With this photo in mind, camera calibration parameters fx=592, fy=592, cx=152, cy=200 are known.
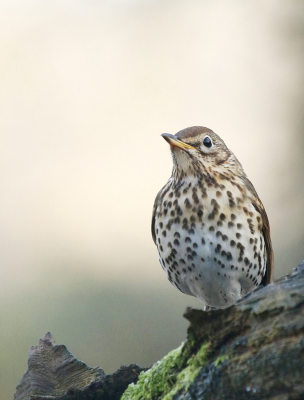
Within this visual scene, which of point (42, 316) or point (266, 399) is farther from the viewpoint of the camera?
point (42, 316)

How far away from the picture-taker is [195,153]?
4.18m

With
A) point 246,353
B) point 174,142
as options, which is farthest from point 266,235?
point 246,353

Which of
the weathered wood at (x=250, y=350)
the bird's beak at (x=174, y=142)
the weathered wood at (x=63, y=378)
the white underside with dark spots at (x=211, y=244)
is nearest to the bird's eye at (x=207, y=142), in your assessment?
the bird's beak at (x=174, y=142)

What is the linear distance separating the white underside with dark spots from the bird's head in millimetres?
117

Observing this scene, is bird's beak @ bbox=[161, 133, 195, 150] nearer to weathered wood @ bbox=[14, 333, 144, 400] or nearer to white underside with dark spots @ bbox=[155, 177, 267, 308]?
white underside with dark spots @ bbox=[155, 177, 267, 308]

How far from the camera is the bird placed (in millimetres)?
3809

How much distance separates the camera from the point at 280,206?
9.70 meters

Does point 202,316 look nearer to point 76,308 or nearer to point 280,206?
point 76,308

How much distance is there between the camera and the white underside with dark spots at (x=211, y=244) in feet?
12.5

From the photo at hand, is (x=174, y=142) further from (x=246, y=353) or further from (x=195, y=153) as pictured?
(x=246, y=353)

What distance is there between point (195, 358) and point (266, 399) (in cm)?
42

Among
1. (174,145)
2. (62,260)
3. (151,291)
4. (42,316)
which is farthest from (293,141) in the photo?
(174,145)

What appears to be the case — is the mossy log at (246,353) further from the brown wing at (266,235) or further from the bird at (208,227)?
the brown wing at (266,235)

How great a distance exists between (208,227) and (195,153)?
0.63m
